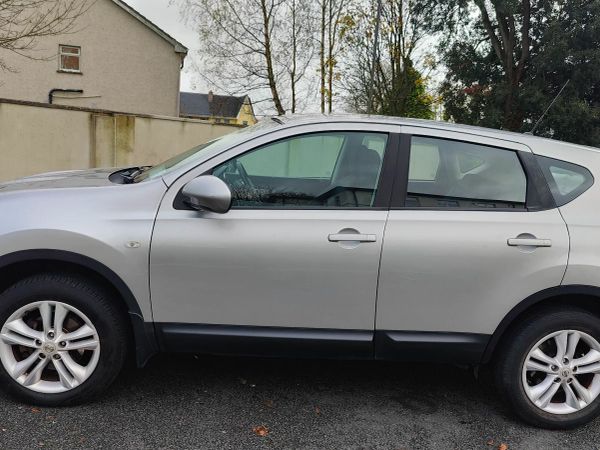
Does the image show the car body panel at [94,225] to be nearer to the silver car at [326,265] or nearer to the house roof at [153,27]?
the silver car at [326,265]

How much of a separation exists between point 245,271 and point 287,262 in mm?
223

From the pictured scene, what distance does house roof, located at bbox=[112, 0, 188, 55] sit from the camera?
811 inches

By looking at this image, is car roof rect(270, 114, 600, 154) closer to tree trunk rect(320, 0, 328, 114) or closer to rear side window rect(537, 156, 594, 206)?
rear side window rect(537, 156, 594, 206)

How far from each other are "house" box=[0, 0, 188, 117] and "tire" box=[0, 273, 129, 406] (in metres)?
19.1

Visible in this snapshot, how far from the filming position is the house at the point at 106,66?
774 inches

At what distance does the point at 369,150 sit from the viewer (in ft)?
9.99

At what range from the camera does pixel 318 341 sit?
2.90m

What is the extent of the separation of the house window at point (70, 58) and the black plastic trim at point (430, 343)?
67.0 ft

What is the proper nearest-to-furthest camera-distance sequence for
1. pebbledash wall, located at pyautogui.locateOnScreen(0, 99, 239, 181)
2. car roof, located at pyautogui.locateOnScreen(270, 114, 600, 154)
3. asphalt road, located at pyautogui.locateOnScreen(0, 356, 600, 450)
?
1. asphalt road, located at pyautogui.locateOnScreen(0, 356, 600, 450)
2. car roof, located at pyautogui.locateOnScreen(270, 114, 600, 154)
3. pebbledash wall, located at pyautogui.locateOnScreen(0, 99, 239, 181)

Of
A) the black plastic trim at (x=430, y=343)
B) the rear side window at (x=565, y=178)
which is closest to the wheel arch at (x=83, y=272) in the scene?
the black plastic trim at (x=430, y=343)

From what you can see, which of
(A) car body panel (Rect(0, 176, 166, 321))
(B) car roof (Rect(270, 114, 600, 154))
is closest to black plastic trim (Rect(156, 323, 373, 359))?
(A) car body panel (Rect(0, 176, 166, 321))

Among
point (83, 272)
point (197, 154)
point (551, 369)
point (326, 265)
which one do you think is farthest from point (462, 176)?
point (83, 272)

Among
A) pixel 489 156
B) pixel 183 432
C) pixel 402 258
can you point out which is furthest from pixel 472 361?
pixel 183 432

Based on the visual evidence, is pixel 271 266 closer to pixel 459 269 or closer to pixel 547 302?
pixel 459 269
